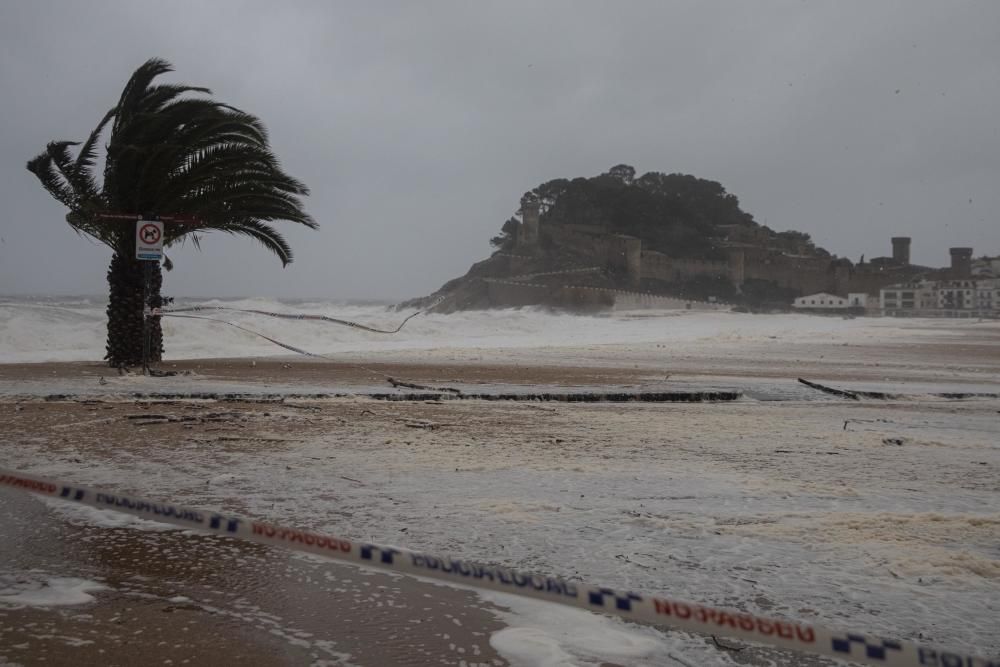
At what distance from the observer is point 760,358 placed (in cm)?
1823

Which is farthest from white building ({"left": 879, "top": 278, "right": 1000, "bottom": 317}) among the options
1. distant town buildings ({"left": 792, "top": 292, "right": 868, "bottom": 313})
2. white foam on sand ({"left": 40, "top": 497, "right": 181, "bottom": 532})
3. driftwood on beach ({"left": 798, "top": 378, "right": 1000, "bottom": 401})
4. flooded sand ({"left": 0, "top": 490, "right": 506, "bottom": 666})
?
flooded sand ({"left": 0, "top": 490, "right": 506, "bottom": 666})

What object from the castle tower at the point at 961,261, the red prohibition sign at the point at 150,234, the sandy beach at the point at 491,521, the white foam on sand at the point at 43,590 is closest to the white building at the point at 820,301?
the castle tower at the point at 961,261

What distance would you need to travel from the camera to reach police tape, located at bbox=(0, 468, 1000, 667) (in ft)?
5.17

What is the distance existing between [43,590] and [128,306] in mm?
11228

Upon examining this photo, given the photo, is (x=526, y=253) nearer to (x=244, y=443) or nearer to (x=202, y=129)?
(x=202, y=129)

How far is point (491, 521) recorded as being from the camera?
3822 mm

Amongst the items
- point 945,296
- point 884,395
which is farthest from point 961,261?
point 884,395

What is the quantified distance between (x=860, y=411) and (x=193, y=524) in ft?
25.4

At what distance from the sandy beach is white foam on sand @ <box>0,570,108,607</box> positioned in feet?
0.05

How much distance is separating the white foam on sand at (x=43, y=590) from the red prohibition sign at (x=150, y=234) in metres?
8.99

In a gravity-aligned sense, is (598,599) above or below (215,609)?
above

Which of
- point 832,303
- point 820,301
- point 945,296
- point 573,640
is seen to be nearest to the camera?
point 573,640

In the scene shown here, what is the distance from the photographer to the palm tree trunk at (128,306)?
1295 cm

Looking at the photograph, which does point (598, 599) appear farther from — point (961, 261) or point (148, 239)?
point (961, 261)
